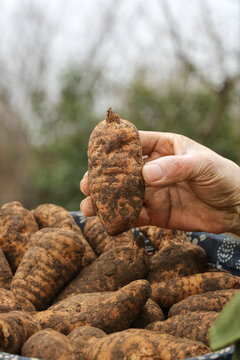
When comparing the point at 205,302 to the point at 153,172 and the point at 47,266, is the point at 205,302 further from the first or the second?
the point at 47,266

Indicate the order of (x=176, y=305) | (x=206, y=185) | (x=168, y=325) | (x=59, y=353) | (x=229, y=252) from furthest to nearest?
1. (x=229, y=252)
2. (x=206, y=185)
3. (x=176, y=305)
4. (x=168, y=325)
5. (x=59, y=353)

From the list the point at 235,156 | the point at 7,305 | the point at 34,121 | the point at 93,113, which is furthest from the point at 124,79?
the point at 7,305

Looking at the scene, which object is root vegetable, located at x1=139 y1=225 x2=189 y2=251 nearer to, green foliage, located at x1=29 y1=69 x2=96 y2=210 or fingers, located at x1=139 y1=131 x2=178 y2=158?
fingers, located at x1=139 y1=131 x2=178 y2=158

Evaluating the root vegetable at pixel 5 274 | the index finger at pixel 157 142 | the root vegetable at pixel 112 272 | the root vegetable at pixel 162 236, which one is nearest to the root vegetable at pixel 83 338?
the root vegetable at pixel 112 272

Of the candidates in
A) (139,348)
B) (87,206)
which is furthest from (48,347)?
(87,206)

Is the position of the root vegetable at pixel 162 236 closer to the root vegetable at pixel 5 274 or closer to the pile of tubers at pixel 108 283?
the pile of tubers at pixel 108 283

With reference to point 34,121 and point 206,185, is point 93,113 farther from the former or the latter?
point 206,185

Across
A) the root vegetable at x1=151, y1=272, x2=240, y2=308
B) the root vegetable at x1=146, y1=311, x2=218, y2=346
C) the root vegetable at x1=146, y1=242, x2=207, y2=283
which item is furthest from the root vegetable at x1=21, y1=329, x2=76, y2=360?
the root vegetable at x1=146, y1=242, x2=207, y2=283
